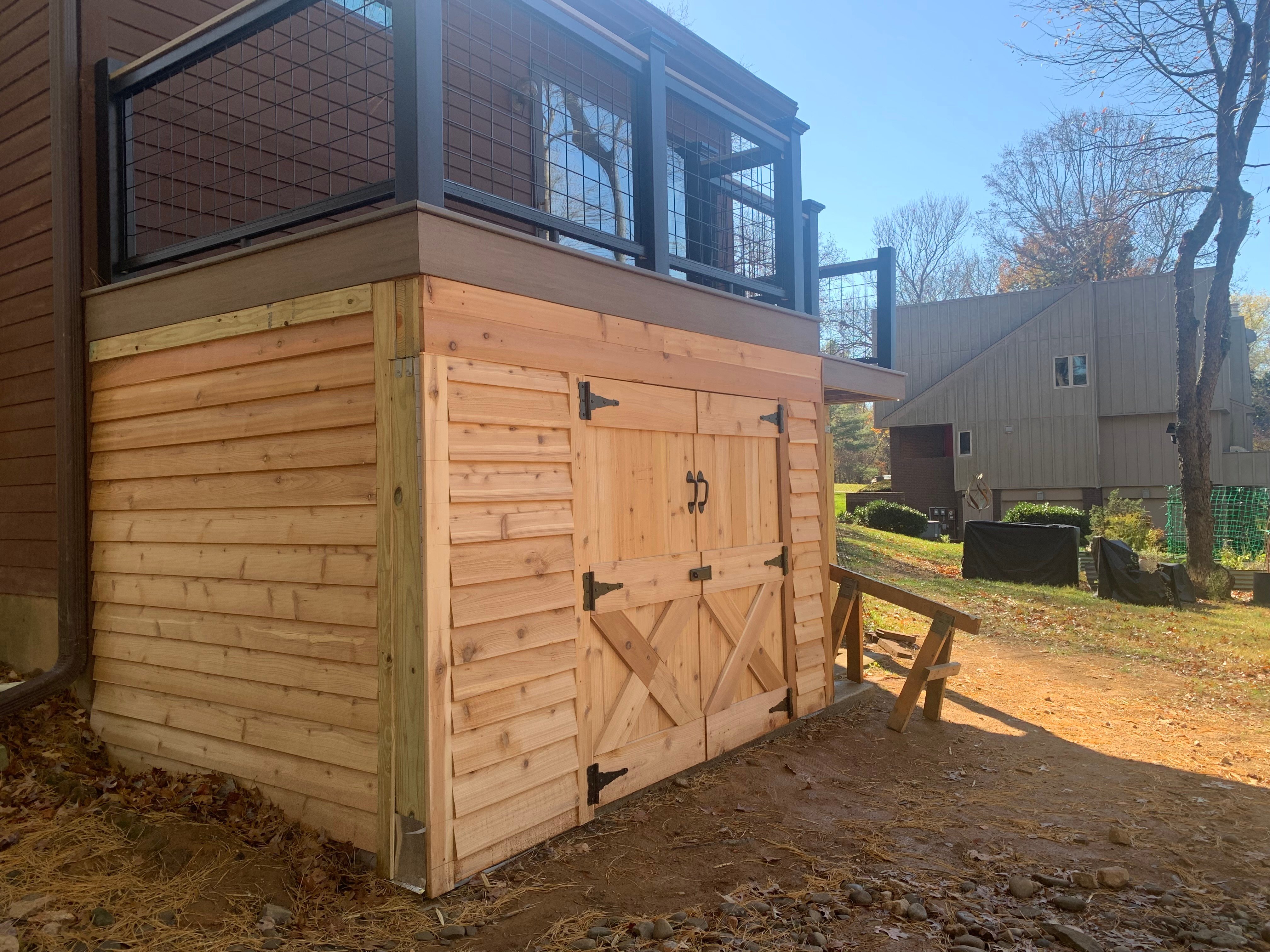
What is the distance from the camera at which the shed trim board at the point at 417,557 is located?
3.76 m

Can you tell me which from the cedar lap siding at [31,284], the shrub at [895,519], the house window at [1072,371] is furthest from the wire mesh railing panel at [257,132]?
the house window at [1072,371]

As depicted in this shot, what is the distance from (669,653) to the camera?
5.20 m

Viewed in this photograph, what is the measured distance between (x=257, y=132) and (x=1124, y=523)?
59.4 feet

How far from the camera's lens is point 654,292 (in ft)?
16.9

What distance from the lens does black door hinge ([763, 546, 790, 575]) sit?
624 centimetres

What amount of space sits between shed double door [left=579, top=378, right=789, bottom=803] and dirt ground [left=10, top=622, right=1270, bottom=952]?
0.98ft

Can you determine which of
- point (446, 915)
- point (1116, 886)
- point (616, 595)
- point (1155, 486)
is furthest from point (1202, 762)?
point (1155, 486)

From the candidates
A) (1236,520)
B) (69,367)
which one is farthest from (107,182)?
(1236,520)

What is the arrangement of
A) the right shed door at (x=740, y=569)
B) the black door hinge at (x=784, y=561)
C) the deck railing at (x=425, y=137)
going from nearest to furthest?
the deck railing at (x=425, y=137)
the right shed door at (x=740, y=569)
the black door hinge at (x=784, y=561)

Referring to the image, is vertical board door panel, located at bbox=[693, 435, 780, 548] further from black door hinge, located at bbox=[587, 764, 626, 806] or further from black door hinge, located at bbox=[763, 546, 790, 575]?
black door hinge, located at bbox=[587, 764, 626, 806]

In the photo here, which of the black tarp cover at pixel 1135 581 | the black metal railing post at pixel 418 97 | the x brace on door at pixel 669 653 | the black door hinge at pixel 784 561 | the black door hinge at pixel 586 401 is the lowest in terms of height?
the black tarp cover at pixel 1135 581

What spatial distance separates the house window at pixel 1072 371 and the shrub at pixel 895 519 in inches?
225

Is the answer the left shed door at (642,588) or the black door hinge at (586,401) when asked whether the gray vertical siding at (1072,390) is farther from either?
the black door hinge at (586,401)

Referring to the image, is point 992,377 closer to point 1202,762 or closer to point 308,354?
point 1202,762
